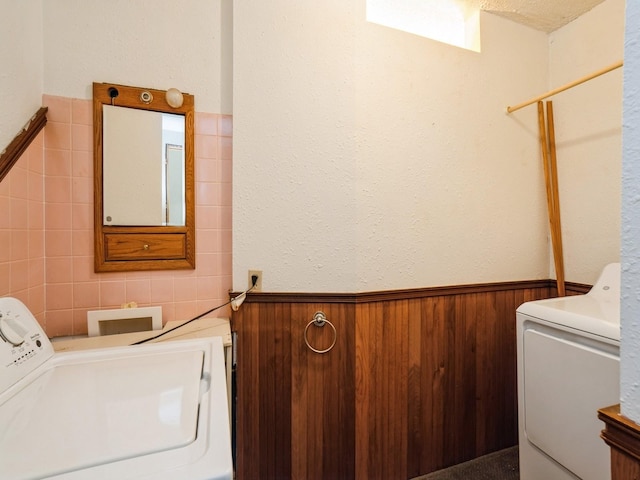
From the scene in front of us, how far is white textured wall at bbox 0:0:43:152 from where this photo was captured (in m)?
1.03

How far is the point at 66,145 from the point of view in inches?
48.9

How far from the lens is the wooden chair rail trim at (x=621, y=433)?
1.78 feet

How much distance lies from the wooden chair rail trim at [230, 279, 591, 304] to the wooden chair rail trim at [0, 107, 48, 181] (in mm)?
921

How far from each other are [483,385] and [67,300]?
6.99ft

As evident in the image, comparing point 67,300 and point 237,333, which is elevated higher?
point 67,300

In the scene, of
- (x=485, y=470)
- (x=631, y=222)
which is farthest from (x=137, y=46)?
(x=485, y=470)

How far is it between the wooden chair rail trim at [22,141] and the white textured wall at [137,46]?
0.43 ft

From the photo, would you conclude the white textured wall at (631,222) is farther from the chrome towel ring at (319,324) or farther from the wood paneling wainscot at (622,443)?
the chrome towel ring at (319,324)

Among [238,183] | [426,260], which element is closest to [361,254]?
[426,260]

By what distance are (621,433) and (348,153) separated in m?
1.24

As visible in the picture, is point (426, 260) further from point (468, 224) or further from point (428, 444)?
point (428, 444)

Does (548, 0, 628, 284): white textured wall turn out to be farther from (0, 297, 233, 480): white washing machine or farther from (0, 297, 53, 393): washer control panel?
(0, 297, 53, 393): washer control panel

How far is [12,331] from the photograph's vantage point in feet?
2.83

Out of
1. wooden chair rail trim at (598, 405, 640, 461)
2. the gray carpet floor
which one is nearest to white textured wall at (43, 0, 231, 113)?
wooden chair rail trim at (598, 405, 640, 461)
